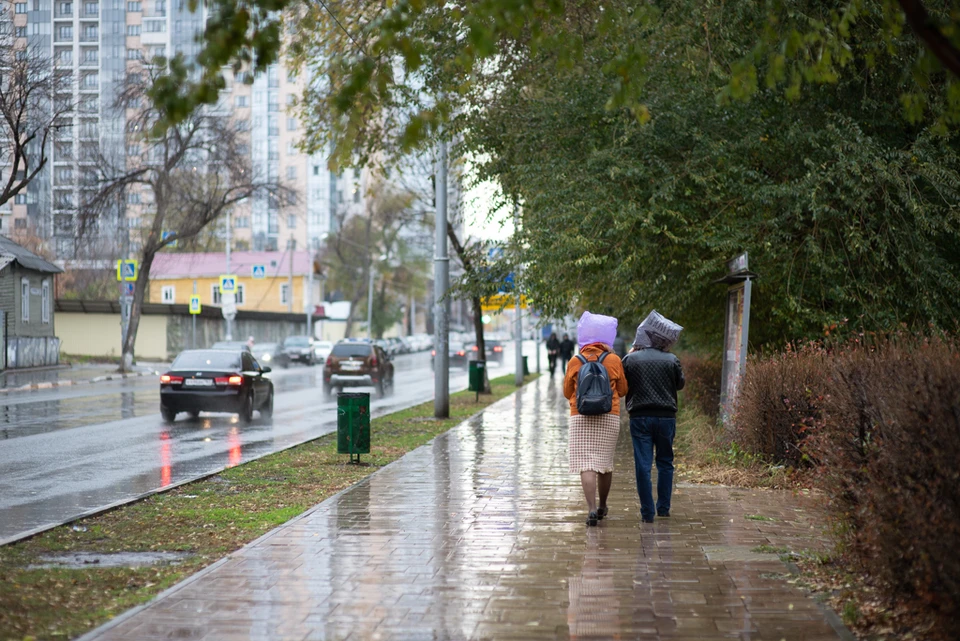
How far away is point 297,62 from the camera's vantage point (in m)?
20.7

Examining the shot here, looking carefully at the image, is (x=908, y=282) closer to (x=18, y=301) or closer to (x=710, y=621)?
(x=710, y=621)

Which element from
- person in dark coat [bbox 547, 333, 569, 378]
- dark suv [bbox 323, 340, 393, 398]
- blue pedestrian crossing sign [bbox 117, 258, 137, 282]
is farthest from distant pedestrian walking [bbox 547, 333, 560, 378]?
blue pedestrian crossing sign [bbox 117, 258, 137, 282]

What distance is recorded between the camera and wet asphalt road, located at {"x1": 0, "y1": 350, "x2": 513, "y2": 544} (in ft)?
38.6

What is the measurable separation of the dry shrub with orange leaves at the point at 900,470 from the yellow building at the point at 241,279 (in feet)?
255

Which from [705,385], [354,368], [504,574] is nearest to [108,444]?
[705,385]

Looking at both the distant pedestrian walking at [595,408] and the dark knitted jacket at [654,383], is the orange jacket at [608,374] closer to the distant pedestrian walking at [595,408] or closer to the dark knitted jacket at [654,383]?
the distant pedestrian walking at [595,408]

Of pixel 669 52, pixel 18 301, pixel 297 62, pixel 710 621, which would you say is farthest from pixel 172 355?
pixel 710 621

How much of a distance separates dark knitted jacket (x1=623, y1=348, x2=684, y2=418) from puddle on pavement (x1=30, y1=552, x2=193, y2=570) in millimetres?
3932

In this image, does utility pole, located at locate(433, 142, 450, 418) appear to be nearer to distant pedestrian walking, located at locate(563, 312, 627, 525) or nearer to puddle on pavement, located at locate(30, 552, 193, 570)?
distant pedestrian walking, located at locate(563, 312, 627, 525)

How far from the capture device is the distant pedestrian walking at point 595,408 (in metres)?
9.30

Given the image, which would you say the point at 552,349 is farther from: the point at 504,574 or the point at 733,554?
the point at 504,574

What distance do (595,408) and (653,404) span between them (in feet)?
2.19

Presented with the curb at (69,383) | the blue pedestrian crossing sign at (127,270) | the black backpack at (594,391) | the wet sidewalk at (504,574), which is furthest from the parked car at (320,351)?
the black backpack at (594,391)

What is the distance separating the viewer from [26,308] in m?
47.8
